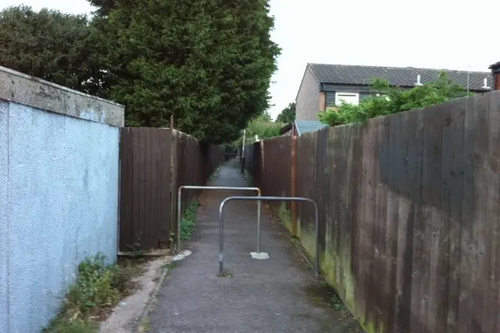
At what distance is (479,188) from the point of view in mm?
2562

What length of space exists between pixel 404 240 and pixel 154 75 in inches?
511

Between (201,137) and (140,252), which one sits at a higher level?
(201,137)

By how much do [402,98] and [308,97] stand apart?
3189cm

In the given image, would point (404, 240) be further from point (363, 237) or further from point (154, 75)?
point (154, 75)

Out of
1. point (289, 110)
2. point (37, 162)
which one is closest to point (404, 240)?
point (37, 162)

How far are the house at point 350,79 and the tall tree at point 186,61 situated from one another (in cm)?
1347

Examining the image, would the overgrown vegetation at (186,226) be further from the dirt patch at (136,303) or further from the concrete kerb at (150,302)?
the concrete kerb at (150,302)

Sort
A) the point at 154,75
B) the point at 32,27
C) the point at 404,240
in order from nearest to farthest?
the point at 404,240 → the point at 154,75 → the point at 32,27

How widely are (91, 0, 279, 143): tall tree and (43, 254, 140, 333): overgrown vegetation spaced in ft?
32.6

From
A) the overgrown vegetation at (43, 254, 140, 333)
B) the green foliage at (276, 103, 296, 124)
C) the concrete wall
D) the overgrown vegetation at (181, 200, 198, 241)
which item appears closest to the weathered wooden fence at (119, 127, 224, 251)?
the concrete wall

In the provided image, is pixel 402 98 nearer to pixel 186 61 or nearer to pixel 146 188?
pixel 146 188

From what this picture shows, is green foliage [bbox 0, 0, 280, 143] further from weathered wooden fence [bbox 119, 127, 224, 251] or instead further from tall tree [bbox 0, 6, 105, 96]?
weathered wooden fence [bbox 119, 127, 224, 251]

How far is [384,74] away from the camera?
33.8m


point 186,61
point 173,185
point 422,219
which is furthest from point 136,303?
point 186,61
